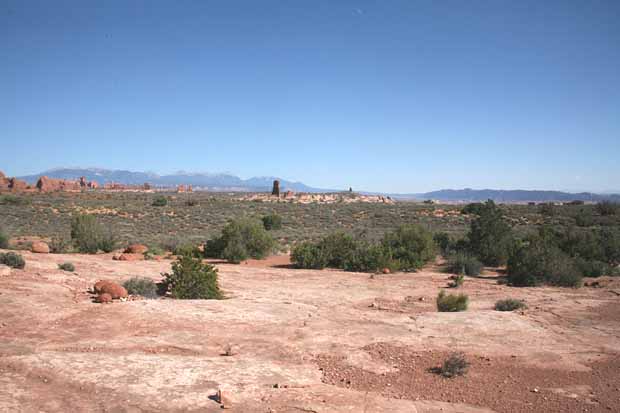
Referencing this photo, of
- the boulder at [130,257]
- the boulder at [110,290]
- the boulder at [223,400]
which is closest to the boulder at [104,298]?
the boulder at [110,290]

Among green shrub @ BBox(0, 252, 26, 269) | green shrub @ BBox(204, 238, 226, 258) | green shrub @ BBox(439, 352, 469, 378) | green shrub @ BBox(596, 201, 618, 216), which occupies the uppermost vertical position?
green shrub @ BBox(596, 201, 618, 216)

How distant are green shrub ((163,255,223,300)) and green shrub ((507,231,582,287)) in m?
11.1

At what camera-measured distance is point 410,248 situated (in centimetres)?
2105

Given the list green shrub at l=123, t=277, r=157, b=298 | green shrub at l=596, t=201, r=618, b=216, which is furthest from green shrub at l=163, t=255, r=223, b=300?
green shrub at l=596, t=201, r=618, b=216

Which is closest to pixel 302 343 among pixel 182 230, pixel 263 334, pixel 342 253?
pixel 263 334

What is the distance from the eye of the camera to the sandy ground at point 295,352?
A: 19.7 ft

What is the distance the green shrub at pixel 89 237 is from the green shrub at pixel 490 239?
18.3m

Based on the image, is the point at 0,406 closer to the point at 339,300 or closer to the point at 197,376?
the point at 197,376

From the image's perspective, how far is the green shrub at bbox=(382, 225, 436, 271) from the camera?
19.8 metres

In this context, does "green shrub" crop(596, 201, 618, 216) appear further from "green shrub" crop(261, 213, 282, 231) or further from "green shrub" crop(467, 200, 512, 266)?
"green shrub" crop(261, 213, 282, 231)

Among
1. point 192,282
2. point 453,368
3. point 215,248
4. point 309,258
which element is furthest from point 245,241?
point 453,368

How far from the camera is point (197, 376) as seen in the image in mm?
6586

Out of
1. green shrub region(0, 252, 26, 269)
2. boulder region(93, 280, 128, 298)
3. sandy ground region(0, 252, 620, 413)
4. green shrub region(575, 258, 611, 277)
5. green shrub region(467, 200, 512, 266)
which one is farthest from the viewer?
green shrub region(467, 200, 512, 266)

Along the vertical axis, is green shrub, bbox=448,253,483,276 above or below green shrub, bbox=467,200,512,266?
below
